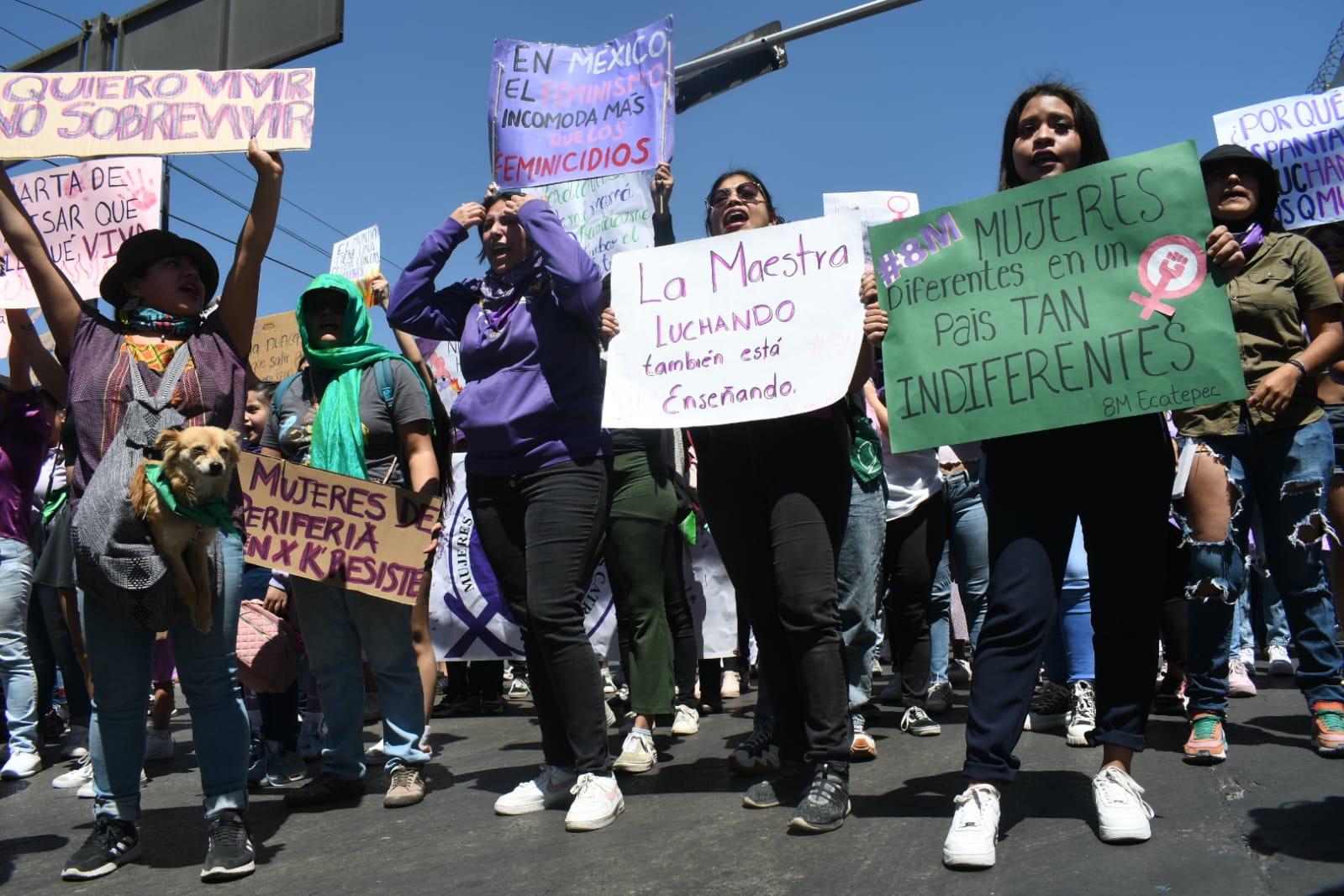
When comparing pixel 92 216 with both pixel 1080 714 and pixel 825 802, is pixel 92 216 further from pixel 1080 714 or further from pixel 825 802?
pixel 1080 714

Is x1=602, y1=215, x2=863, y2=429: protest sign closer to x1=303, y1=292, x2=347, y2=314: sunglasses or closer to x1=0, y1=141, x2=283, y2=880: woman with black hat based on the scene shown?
x1=303, y1=292, x2=347, y2=314: sunglasses

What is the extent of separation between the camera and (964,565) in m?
5.45

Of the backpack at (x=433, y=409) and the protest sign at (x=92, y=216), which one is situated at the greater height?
the protest sign at (x=92, y=216)

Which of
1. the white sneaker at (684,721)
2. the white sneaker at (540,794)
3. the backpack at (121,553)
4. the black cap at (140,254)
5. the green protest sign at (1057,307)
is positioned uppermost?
the black cap at (140,254)

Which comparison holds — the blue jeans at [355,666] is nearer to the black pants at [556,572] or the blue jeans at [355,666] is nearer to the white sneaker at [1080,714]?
the black pants at [556,572]

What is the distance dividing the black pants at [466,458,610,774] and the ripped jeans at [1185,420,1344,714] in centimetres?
212

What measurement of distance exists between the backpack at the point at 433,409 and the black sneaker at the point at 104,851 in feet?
5.10

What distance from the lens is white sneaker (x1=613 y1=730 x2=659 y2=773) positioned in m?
4.29

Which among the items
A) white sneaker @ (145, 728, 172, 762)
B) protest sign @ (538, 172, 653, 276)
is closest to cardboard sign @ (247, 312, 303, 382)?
protest sign @ (538, 172, 653, 276)

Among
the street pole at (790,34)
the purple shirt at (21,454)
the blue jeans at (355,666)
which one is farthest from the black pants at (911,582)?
the street pole at (790,34)

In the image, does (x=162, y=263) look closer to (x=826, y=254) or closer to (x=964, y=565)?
(x=826, y=254)

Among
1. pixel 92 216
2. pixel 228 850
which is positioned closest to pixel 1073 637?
pixel 228 850

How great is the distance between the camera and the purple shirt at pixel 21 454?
557 cm

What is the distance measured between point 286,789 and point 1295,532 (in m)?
4.11
